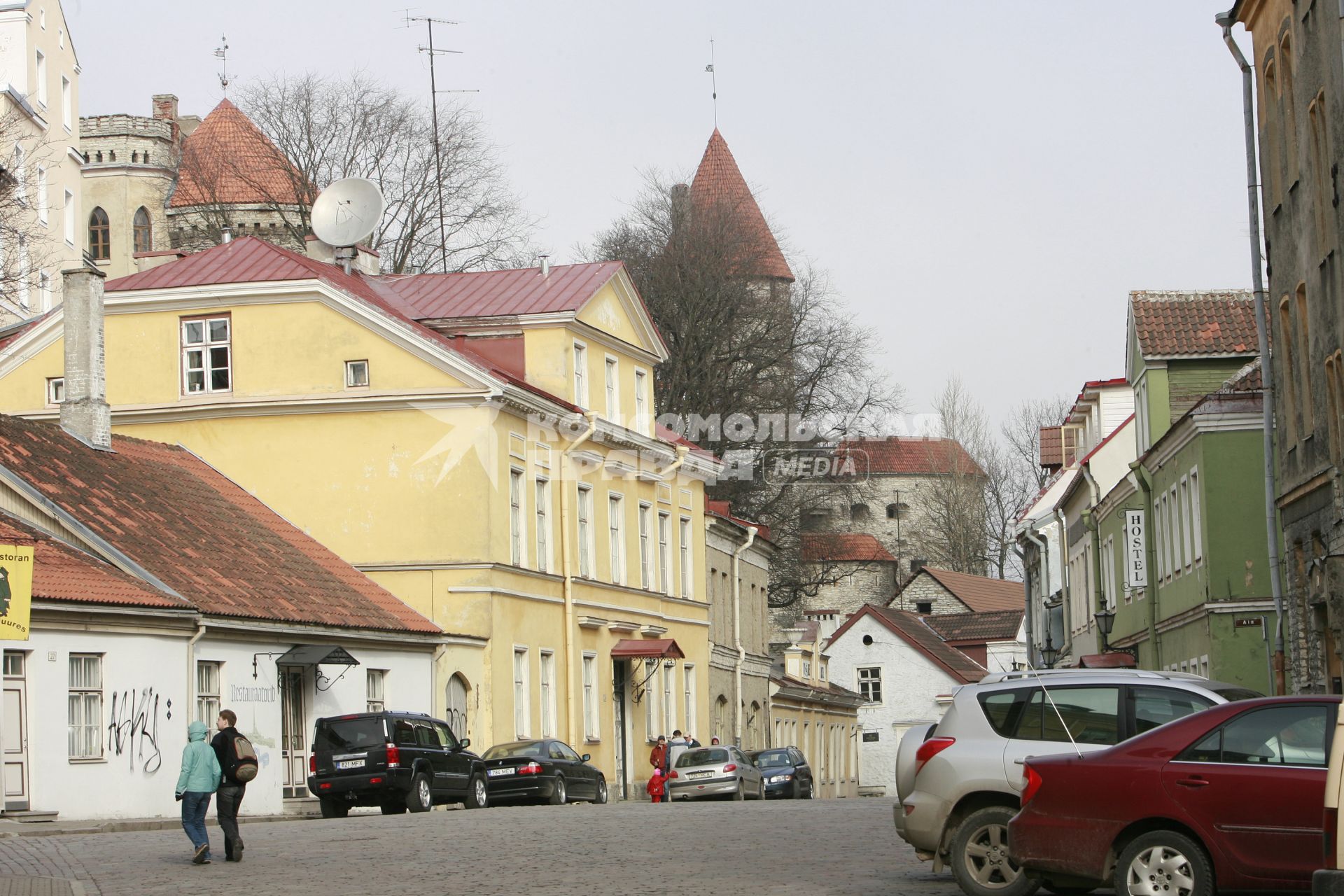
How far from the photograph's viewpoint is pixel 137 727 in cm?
2917

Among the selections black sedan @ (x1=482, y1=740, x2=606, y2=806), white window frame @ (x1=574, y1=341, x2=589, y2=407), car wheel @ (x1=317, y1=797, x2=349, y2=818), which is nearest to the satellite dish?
white window frame @ (x1=574, y1=341, x2=589, y2=407)

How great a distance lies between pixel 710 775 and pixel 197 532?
12.4m

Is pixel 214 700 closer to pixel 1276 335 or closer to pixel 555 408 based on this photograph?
pixel 555 408

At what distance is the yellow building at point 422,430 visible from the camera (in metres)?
A: 39.9

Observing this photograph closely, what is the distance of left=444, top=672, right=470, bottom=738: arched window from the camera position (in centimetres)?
3869

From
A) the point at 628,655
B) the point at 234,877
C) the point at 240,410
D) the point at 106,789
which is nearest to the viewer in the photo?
the point at 234,877

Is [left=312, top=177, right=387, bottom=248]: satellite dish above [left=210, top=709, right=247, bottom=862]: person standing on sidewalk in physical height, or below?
above

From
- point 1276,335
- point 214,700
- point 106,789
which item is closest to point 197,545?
point 214,700

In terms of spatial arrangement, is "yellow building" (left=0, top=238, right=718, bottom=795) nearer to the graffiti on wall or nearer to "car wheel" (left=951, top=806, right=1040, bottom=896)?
the graffiti on wall

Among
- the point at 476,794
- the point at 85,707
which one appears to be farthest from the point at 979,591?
the point at 85,707

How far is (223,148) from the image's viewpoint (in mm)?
69750

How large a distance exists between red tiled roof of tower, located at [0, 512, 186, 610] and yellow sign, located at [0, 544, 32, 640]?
747 centimetres

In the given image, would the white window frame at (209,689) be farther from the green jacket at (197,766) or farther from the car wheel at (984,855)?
the car wheel at (984,855)

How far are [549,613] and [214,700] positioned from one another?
1273 cm
